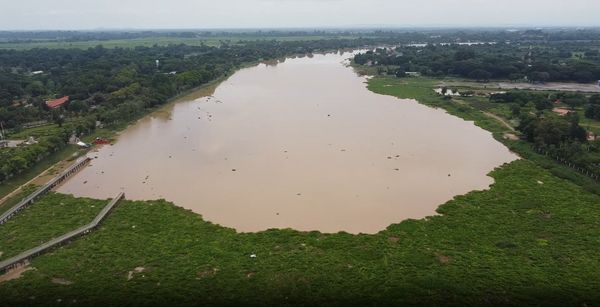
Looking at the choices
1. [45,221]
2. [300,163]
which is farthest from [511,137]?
[45,221]

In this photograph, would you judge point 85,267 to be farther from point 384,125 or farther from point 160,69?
point 160,69

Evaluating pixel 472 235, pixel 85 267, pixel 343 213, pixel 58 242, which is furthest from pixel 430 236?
pixel 58 242

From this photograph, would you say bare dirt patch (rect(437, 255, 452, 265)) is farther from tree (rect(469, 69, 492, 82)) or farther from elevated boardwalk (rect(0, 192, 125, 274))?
tree (rect(469, 69, 492, 82))

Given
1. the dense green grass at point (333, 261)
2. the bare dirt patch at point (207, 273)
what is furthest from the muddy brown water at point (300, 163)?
the bare dirt patch at point (207, 273)

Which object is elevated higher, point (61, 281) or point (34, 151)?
point (34, 151)

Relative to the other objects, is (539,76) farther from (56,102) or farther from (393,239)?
(56,102)

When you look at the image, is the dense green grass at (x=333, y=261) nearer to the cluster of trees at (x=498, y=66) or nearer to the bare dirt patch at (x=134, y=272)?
the bare dirt patch at (x=134, y=272)

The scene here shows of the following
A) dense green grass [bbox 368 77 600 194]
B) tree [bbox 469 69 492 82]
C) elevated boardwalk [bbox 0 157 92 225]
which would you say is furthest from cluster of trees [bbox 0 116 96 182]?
tree [bbox 469 69 492 82]
